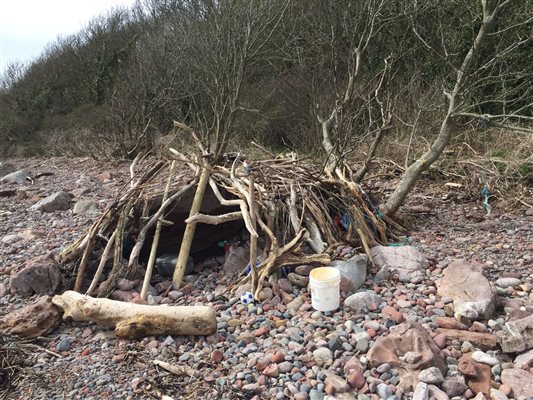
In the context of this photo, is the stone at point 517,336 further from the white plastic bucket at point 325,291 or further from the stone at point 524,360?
the white plastic bucket at point 325,291

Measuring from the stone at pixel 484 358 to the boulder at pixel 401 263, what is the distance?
44.0 inches

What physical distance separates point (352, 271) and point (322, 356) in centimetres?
109

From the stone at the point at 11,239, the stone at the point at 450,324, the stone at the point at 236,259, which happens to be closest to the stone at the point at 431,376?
the stone at the point at 450,324


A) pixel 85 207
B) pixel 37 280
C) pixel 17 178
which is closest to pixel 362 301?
pixel 37 280

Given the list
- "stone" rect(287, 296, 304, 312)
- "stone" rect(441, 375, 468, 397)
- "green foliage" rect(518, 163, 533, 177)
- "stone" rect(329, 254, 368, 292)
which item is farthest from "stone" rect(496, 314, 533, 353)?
"green foliage" rect(518, 163, 533, 177)

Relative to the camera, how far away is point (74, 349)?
3.39 m

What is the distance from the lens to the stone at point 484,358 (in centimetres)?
277

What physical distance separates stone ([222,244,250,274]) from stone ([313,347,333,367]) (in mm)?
1586

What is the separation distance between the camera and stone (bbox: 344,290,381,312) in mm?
3527

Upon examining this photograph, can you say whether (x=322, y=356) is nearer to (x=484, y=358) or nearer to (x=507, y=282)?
(x=484, y=358)

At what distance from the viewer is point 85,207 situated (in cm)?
730

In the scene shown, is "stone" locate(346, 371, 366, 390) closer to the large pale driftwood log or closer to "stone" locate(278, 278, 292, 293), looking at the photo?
the large pale driftwood log

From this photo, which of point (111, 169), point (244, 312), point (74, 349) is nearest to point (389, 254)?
point (244, 312)

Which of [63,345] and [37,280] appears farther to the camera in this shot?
[37,280]
